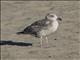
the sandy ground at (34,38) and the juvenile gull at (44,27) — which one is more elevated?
A: the juvenile gull at (44,27)

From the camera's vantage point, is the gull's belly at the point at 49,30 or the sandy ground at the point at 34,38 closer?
the sandy ground at the point at 34,38

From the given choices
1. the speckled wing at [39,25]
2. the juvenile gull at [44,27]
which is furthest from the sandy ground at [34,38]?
the speckled wing at [39,25]

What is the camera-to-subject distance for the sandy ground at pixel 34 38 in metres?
14.9

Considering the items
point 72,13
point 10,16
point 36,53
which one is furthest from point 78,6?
point 36,53

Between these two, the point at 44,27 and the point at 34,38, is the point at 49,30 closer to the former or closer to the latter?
the point at 44,27

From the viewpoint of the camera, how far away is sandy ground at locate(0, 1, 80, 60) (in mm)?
14868

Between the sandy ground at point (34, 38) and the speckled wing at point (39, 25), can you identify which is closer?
the sandy ground at point (34, 38)

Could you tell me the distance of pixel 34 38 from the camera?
18.0 m

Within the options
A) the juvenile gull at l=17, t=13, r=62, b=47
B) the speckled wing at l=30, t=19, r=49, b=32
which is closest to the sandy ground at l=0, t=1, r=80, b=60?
the juvenile gull at l=17, t=13, r=62, b=47

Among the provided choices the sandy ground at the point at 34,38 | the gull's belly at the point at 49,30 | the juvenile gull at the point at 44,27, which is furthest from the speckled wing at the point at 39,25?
the sandy ground at the point at 34,38

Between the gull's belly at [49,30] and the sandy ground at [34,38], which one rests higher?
the gull's belly at [49,30]

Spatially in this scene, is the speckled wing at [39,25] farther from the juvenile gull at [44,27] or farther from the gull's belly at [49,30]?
the gull's belly at [49,30]

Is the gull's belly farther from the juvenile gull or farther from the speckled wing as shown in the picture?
the speckled wing

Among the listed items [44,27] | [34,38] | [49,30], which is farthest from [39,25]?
[34,38]
